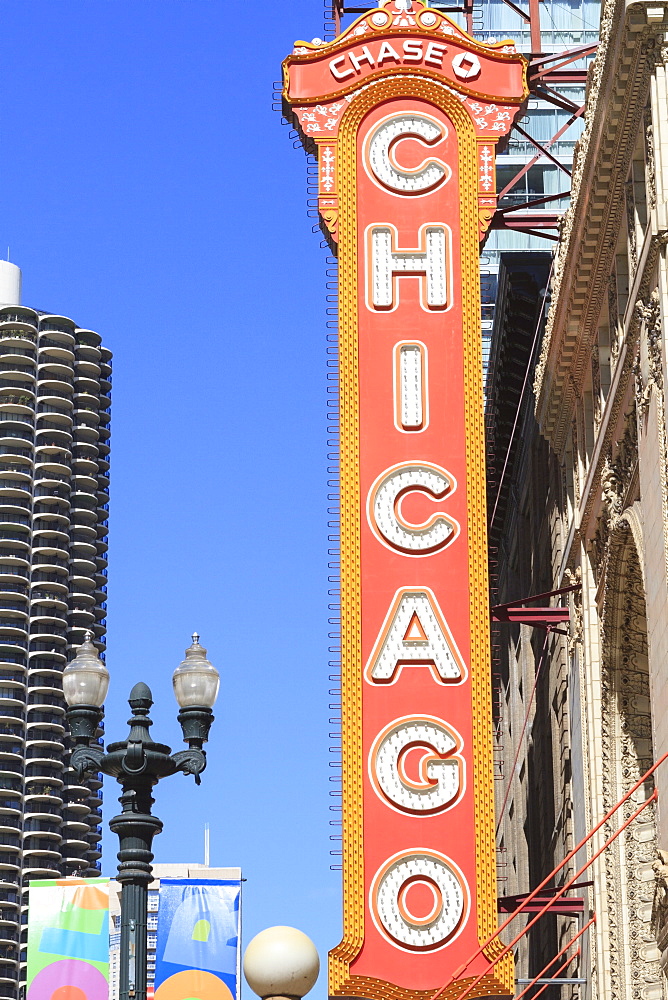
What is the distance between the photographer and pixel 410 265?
1419 inches

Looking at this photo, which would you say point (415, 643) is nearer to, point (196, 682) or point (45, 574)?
point (196, 682)

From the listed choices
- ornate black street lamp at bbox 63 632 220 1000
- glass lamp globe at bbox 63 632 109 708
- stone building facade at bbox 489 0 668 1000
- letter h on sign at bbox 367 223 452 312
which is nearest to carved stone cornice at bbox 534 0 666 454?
stone building facade at bbox 489 0 668 1000

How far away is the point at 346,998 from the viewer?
103ft

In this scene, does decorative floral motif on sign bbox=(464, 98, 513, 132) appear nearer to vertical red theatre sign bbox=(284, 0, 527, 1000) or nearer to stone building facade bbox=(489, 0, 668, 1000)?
vertical red theatre sign bbox=(284, 0, 527, 1000)

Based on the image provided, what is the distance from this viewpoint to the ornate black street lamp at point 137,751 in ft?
64.8

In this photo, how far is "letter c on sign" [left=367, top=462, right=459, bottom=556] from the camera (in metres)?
34.1

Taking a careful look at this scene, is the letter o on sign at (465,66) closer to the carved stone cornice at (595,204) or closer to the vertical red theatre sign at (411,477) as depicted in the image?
the vertical red theatre sign at (411,477)

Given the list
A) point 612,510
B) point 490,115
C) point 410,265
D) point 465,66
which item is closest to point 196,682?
point 612,510

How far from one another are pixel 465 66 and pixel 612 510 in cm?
1081

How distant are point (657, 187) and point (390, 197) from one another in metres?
11.1

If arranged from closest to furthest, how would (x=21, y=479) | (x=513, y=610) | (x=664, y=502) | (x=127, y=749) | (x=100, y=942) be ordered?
(x=127, y=749), (x=664, y=502), (x=513, y=610), (x=100, y=942), (x=21, y=479)

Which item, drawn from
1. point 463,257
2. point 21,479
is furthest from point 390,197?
point 21,479

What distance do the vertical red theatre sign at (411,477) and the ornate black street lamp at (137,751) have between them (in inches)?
465

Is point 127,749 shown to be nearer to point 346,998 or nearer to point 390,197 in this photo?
point 346,998
